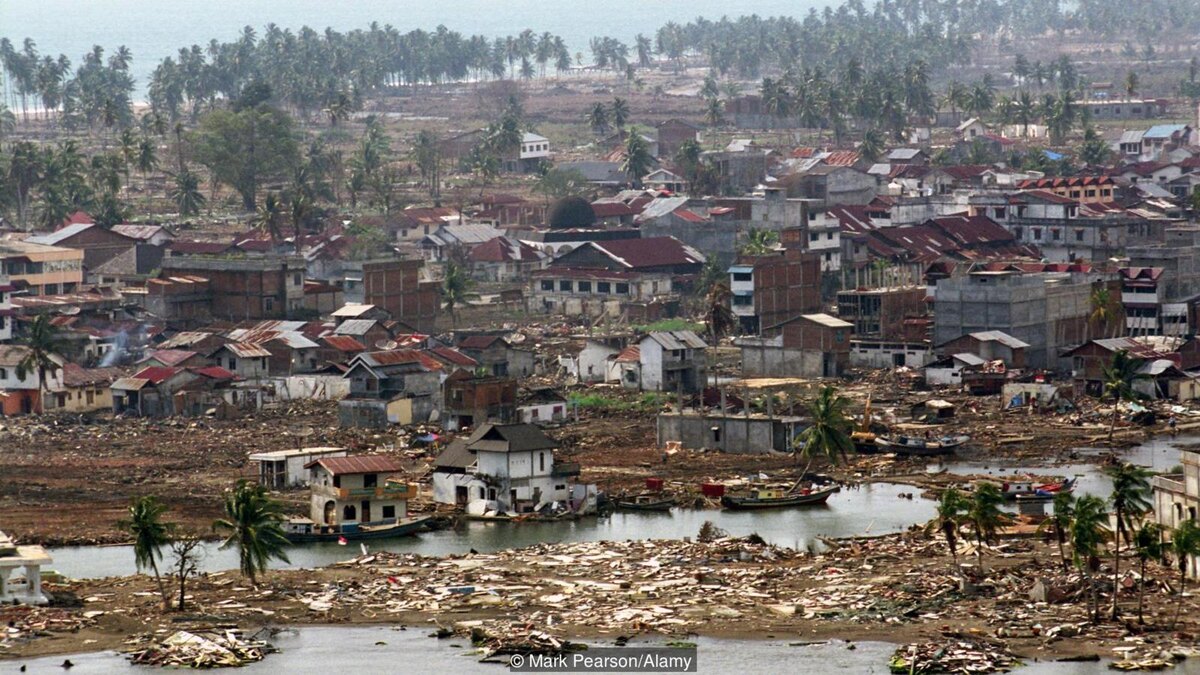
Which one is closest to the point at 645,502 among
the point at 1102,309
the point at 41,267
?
the point at 1102,309

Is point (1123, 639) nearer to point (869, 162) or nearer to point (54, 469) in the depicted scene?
point (54, 469)

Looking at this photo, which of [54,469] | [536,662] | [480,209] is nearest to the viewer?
[536,662]

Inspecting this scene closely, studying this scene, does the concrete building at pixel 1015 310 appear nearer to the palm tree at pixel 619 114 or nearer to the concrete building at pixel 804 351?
the concrete building at pixel 804 351

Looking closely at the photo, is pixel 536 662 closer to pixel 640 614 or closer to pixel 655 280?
pixel 640 614

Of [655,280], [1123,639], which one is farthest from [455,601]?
[655,280]

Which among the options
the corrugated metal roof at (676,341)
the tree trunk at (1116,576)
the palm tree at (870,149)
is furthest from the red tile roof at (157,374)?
the palm tree at (870,149)

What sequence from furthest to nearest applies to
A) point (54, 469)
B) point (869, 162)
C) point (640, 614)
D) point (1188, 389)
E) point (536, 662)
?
point (869, 162), point (1188, 389), point (54, 469), point (640, 614), point (536, 662)

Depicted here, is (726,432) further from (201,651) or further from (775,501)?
(201,651)

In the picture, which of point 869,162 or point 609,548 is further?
point 869,162
